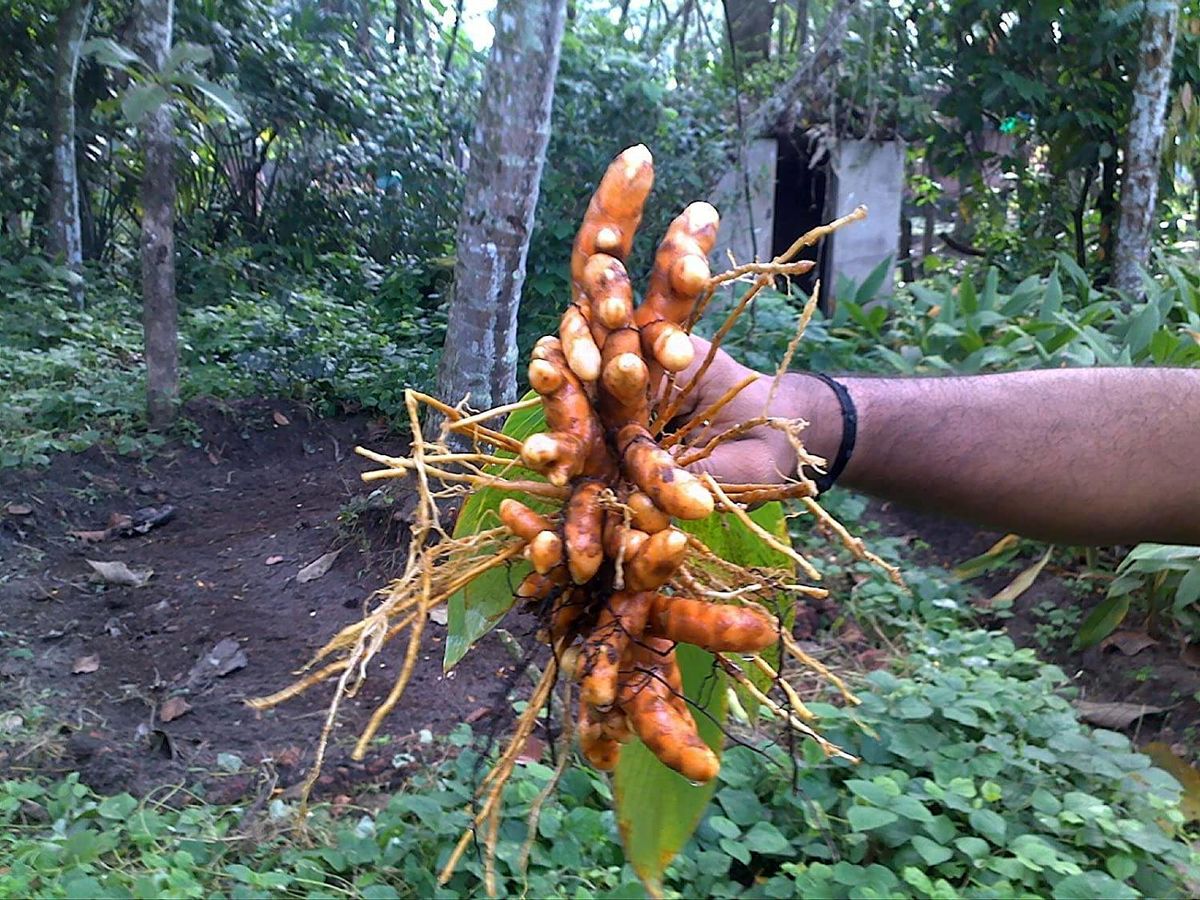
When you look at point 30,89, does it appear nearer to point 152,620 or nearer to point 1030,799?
point 152,620

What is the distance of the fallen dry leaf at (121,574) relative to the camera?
3.75 metres

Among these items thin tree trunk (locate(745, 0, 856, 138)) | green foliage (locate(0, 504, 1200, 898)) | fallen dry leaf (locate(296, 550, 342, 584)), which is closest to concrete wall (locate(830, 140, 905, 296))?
thin tree trunk (locate(745, 0, 856, 138))

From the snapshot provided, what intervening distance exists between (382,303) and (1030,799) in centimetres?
504

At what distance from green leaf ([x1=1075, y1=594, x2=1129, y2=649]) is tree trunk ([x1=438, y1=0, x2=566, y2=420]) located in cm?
202

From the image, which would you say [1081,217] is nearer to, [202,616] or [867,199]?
[867,199]

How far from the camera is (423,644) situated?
10.7 ft

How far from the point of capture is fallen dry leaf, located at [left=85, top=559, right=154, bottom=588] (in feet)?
12.3

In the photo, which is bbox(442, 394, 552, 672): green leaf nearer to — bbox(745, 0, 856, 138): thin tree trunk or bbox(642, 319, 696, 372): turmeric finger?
bbox(642, 319, 696, 372): turmeric finger

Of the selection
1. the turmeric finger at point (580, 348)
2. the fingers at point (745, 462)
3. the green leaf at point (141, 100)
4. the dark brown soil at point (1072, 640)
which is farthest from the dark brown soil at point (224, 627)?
the green leaf at point (141, 100)

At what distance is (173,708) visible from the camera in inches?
115

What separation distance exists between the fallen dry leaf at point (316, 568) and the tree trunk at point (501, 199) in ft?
2.35

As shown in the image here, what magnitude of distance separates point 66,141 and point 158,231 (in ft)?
9.43

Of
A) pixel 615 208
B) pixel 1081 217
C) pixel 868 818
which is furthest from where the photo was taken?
pixel 1081 217

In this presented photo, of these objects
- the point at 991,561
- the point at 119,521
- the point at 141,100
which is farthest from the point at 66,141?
the point at 991,561
